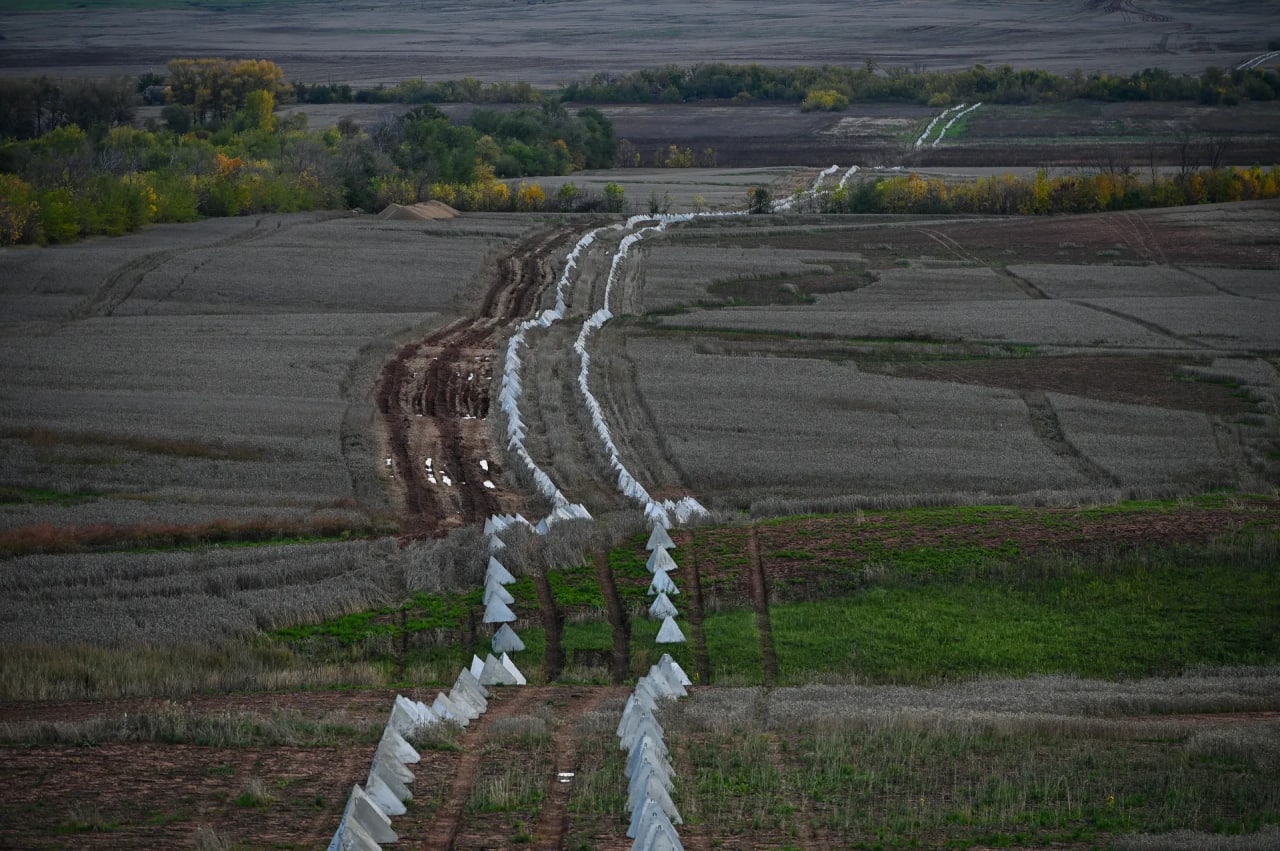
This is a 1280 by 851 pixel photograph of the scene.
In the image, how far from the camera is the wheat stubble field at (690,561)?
18297mm

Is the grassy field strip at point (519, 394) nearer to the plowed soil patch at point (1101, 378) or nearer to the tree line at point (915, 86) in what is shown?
the plowed soil patch at point (1101, 378)

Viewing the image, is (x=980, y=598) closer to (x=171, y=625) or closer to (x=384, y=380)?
(x=171, y=625)

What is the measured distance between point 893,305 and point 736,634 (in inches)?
1393

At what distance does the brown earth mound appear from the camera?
3196 inches

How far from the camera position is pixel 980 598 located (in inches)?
1137

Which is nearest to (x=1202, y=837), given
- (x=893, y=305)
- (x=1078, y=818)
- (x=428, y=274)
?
(x=1078, y=818)

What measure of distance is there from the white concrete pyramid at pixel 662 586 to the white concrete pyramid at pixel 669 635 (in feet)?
5.55

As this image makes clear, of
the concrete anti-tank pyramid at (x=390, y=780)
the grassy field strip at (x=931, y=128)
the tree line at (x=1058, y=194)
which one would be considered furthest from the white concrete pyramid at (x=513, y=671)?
the grassy field strip at (x=931, y=128)

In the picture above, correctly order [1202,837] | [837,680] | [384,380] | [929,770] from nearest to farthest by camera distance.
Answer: [1202,837] → [929,770] → [837,680] → [384,380]

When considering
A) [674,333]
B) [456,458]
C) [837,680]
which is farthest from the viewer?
[674,333]

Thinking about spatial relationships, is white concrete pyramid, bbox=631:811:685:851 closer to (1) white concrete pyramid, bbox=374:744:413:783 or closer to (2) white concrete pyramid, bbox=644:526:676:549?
(1) white concrete pyramid, bbox=374:744:413:783

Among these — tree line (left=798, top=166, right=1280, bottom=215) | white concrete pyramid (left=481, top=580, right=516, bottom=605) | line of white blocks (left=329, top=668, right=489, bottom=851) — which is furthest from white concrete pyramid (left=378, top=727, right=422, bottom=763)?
tree line (left=798, top=166, right=1280, bottom=215)

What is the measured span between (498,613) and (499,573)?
1.52m

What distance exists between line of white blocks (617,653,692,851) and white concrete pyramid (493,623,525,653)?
392cm
